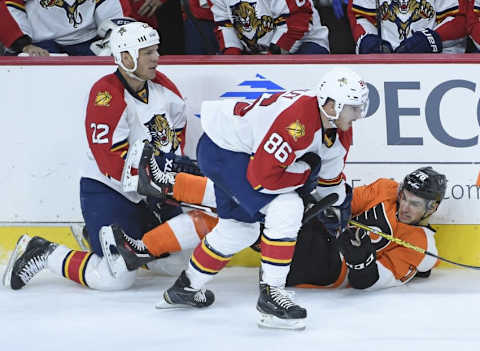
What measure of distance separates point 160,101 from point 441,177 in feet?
3.78

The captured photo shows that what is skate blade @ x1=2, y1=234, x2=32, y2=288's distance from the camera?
3.36 meters

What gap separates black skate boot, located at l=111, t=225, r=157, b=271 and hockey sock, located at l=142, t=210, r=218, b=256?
3 cm

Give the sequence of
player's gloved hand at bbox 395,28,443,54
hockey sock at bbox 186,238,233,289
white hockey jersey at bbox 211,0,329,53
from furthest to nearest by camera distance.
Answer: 1. white hockey jersey at bbox 211,0,329,53
2. player's gloved hand at bbox 395,28,443,54
3. hockey sock at bbox 186,238,233,289

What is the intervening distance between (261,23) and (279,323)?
1746mm

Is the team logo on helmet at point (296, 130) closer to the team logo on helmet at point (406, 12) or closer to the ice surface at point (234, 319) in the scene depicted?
the ice surface at point (234, 319)

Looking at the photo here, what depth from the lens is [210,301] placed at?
312cm

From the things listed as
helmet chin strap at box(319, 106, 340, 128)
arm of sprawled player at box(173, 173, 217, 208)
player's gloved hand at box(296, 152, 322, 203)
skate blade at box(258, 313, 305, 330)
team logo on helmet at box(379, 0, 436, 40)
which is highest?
team logo on helmet at box(379, 0, 436, 40)

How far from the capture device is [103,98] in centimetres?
336

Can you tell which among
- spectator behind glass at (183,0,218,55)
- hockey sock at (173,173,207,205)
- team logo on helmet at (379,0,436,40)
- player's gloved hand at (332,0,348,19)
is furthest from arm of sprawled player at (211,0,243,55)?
hockey sock at (173,173,207,205)

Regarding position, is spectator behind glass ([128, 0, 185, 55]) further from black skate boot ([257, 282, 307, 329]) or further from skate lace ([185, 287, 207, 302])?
black skate boot ([257, 282, 307, 329])

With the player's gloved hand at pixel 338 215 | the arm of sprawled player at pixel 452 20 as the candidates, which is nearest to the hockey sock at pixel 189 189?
the player's gloved hand at pixel 338 215

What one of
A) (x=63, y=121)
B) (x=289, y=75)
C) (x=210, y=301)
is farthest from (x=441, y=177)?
(x=63, y=121)

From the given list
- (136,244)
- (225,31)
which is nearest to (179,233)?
(136,244)

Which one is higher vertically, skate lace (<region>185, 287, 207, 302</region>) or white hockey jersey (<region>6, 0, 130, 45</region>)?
white hockey jersey (<region>6, 0, 130, 45</region>)
